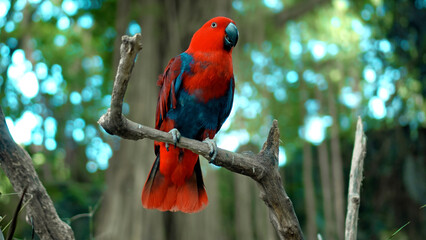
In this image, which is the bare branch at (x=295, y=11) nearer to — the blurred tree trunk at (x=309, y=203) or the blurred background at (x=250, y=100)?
the blurred background at (x=250, y=100)

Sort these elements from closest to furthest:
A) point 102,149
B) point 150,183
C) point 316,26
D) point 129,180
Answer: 1. point 150,183
2. point 129,180
3. point 316,26
4. point 102,149

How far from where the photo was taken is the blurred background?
4176mm

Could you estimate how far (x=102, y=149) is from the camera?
7199 mm

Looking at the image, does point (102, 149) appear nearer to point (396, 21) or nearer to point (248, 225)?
point (248, 225)

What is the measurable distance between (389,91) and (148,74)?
2.66 m

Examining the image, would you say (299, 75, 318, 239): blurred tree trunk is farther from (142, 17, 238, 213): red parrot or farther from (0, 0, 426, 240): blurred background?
(142, 17, 238, 213): red parrot

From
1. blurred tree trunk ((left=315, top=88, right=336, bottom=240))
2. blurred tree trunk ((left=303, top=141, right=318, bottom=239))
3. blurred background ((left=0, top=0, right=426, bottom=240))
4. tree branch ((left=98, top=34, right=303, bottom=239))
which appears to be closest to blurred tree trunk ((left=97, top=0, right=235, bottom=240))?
blurred background ((left=0, top=0, right=426, bottom=240))

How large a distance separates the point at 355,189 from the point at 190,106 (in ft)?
2.95

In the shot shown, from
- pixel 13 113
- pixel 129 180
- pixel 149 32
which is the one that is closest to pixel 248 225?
pixel 129 180

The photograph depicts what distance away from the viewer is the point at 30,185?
5.00 ft

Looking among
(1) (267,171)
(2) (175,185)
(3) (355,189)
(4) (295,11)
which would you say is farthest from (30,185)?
(4) (295,11)

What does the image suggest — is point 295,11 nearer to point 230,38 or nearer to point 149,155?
point 149,155

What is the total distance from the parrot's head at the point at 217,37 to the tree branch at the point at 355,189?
79 centimetres

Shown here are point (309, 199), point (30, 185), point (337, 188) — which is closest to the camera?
point (30, 185)
